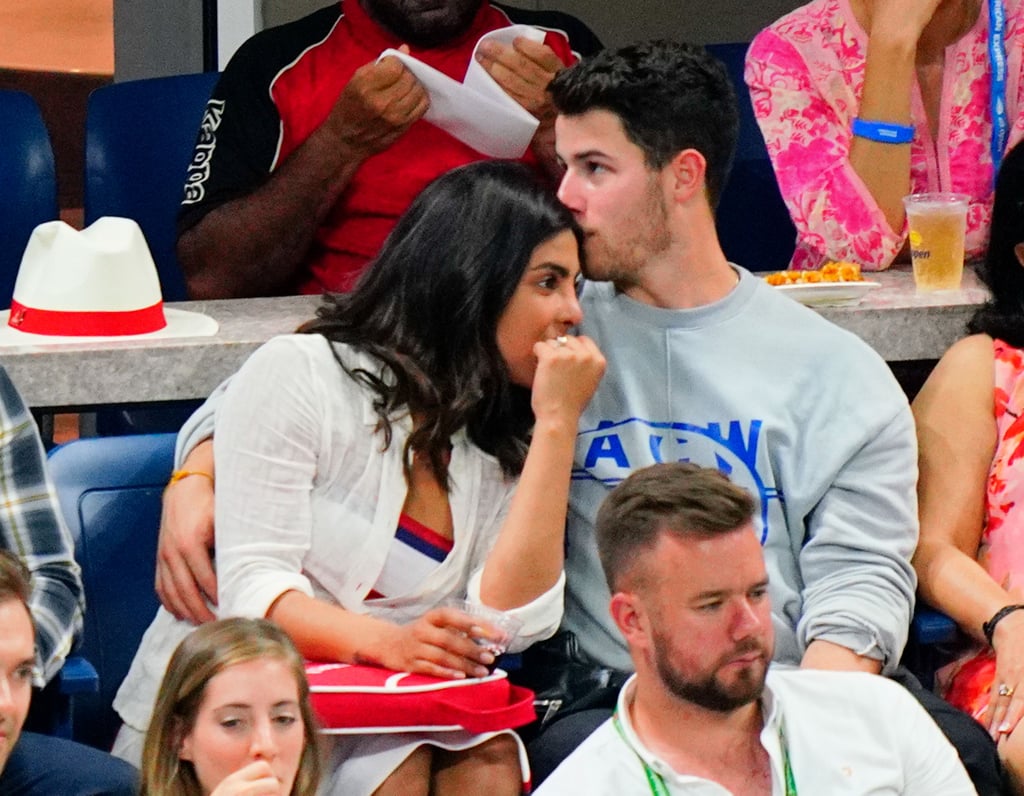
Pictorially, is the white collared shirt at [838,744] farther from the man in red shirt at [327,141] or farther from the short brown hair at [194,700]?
the man in red shirt at [327,141]

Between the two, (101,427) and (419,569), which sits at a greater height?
(419,569)

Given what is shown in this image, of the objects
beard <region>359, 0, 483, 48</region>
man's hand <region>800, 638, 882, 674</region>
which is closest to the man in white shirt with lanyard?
man's hand <region>800, 638, 882, 674</region>

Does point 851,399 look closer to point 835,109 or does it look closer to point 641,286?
point 641,286

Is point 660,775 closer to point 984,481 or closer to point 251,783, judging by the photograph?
point 251,783

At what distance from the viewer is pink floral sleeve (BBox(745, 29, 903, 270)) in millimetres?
3320

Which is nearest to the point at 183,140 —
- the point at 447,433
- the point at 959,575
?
the point at 447,433

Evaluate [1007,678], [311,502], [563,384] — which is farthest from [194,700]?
[1007,678]

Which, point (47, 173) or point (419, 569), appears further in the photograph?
point (47, 173)

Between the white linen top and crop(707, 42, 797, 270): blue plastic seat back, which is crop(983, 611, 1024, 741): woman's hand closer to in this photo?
the white linen top

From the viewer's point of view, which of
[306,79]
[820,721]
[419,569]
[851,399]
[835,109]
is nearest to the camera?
[820,721]

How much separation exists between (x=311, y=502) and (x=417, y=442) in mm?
165

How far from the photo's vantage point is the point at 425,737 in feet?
7.62

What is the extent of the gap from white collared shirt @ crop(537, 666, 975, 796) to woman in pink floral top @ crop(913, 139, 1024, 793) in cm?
39

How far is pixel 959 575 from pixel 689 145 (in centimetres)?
75
